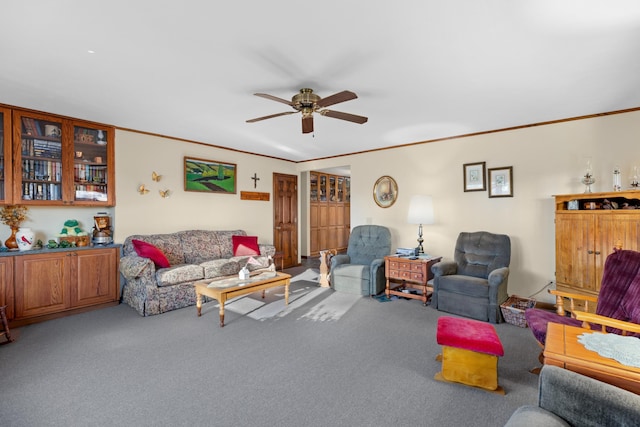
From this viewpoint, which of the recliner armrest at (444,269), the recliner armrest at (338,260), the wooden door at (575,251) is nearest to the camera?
the wooden door at (575,251)

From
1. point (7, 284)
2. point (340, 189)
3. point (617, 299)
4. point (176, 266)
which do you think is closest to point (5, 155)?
point (7, 284)

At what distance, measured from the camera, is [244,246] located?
523 cm

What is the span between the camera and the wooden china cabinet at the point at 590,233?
10.1 ft

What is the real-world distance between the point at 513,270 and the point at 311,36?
4.07 meters

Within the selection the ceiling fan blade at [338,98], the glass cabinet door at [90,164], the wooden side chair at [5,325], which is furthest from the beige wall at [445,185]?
the ceiling fan blade at [338,98]

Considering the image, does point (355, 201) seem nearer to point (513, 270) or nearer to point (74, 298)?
point (513, 270)

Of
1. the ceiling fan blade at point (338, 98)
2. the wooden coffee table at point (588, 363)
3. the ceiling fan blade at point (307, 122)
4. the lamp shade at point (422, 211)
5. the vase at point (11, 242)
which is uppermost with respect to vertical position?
the ceiling fan blade at point (338, 98)

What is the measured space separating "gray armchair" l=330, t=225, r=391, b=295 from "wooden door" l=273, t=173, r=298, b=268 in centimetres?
193

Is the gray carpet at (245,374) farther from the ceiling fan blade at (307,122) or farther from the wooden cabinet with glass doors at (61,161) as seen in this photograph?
the ceiling fan blade at (307,122)

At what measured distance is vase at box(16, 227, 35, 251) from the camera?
3.64 metres

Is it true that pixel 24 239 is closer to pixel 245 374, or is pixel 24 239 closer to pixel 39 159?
pixel 39 159

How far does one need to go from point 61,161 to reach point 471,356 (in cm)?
502

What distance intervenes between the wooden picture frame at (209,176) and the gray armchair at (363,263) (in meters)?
2.41

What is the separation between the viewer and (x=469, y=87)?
9.74 ft
